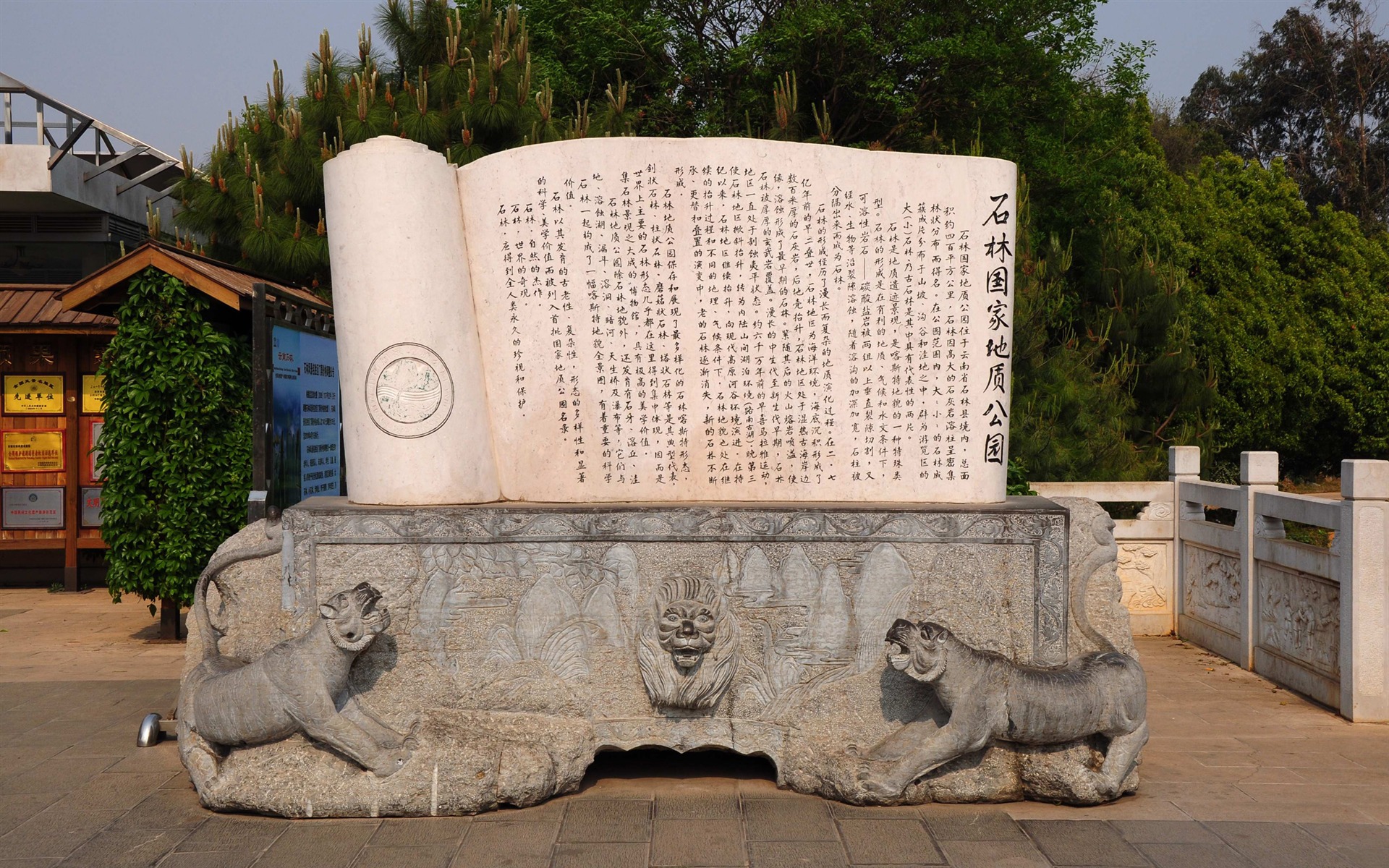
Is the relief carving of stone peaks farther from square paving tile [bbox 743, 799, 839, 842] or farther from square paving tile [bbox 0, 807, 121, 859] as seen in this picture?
square paving tile [bbox 0, 807, 121, 859]

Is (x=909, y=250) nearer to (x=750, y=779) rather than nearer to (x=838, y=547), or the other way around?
(x=838, y=547)

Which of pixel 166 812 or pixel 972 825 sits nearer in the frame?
pixel 972 825

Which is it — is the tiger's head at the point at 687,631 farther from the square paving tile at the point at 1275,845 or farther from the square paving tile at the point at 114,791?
the square paving tile at the point at 114,791

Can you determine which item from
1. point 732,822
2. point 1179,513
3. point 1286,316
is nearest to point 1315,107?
point 1286,316

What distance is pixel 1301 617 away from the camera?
20.0 ft

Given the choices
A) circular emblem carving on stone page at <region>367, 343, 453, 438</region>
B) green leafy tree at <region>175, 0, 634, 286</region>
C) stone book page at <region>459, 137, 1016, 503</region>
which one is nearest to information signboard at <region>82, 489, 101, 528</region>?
green leafy tree at <region>175, 0, 634, 286</region>

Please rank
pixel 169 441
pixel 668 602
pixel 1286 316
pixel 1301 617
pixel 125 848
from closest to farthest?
pixel 125 848 → pixel 668 602 → pixel 1301 617 → pixel 169 441 → pixel 1286 316

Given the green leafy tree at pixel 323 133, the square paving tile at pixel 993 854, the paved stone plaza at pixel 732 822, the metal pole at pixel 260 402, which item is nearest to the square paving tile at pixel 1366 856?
the paved stone plaza at pixel 732 822

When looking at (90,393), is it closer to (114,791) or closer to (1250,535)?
(114,791)

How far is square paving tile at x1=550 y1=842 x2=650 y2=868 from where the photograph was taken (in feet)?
11.9

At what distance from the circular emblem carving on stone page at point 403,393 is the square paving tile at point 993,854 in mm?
2666

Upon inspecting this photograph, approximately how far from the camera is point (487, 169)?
4.78m

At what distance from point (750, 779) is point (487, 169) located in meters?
2.93

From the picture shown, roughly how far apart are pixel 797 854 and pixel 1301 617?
13.0ft
